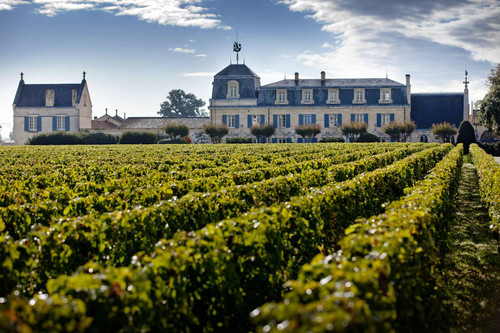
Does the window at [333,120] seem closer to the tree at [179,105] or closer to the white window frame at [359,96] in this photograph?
the white window frame at [359,96]

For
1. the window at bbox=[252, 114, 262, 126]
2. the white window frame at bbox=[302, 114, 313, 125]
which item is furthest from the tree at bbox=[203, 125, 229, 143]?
the white window frame at bbox=[302, 114, 313, 125]

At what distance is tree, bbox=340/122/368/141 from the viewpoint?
48.7m


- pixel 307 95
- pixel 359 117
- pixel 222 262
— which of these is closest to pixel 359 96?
pixel 359 117

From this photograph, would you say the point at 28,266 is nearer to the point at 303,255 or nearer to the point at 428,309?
the point at 303,255

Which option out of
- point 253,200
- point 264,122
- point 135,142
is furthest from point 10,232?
point 264,122

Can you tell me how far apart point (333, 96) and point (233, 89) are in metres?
10.6

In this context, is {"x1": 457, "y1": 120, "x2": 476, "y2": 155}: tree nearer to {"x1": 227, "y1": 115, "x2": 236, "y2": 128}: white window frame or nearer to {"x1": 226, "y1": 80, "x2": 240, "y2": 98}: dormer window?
{"x1": 227, "y1": 115, "x2": 236, "y2": 128}: white window frame

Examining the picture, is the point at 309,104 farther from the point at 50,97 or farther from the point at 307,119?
the point at 50,97

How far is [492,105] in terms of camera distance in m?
42.2

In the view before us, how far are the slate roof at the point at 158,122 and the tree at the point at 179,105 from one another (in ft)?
99.6

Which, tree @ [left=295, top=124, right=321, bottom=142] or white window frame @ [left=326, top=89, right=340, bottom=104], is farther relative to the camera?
white window frame @ [left=326, top=89, right=340, bottom=104]

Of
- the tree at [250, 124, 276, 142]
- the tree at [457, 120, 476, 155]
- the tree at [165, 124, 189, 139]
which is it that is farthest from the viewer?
the tree at [250, 124, 276, 142]

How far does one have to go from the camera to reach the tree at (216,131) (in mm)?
50241

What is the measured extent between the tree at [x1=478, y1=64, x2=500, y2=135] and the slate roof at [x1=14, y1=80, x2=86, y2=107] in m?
43.8
